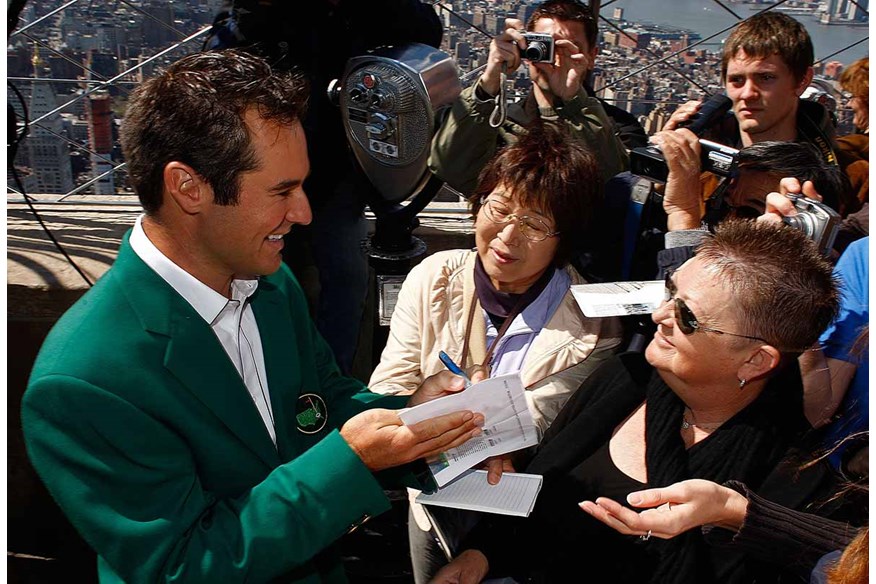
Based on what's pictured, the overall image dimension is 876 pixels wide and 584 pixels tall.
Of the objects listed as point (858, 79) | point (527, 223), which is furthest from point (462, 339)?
point (858, 79)

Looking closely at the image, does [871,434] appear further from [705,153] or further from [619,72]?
[619,72]

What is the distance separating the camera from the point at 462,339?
196cm

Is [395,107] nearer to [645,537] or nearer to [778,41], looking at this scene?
[778,41]

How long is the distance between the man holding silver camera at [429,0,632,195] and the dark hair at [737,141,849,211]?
48 centimetres

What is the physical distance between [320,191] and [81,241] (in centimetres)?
97

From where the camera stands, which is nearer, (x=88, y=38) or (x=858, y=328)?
(x=858, y=328)

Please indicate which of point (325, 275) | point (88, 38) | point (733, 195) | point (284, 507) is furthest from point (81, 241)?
point (733, 195)

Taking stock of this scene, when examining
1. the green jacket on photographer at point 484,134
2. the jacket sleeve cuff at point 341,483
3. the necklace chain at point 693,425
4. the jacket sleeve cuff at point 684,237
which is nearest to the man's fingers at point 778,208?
the jacket sleeve cuff at point 684,237

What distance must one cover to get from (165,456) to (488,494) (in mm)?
657

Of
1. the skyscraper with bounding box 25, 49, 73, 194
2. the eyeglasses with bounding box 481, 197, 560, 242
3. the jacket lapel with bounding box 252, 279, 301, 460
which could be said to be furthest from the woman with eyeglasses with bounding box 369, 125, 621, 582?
the skyscraper with bounding box 25, 49, 73, 194

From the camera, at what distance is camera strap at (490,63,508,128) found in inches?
90.7

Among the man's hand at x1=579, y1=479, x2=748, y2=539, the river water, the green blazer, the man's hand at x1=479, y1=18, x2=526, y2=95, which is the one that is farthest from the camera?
the river water

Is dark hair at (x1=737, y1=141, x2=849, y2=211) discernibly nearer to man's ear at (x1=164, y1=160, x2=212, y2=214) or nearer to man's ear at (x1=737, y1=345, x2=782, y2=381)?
man's ear at (x1=737, y1=345, x2=782, y2=381)

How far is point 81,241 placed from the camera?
9.14ft
